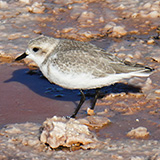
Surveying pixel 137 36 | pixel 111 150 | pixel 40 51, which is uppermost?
pixel 40 51

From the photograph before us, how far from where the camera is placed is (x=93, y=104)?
228 inches

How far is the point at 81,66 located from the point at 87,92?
1247 mm

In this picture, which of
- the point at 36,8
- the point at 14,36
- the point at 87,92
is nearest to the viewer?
the point at 87,92

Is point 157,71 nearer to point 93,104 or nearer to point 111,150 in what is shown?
point 93,104

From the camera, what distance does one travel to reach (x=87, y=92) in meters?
6.46

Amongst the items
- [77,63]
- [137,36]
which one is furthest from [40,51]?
[137,36]

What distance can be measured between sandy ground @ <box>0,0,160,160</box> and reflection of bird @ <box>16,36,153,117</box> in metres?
0.58

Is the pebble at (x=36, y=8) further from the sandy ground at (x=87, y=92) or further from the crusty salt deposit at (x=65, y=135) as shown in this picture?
the crusty salt deposit at (x=65, y=135)

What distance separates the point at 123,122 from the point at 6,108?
1844 millimetres

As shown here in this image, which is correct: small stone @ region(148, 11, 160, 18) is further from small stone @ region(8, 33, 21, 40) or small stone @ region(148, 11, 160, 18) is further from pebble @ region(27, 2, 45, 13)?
small stone @ region(8, 33, 21, 40)

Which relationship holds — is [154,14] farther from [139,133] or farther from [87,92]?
[139,133]

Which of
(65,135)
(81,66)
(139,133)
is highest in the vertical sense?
(81,66)

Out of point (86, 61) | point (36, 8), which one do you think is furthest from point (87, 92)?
point (36, 8)

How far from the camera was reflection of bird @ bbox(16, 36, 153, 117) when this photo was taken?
5289 mm
